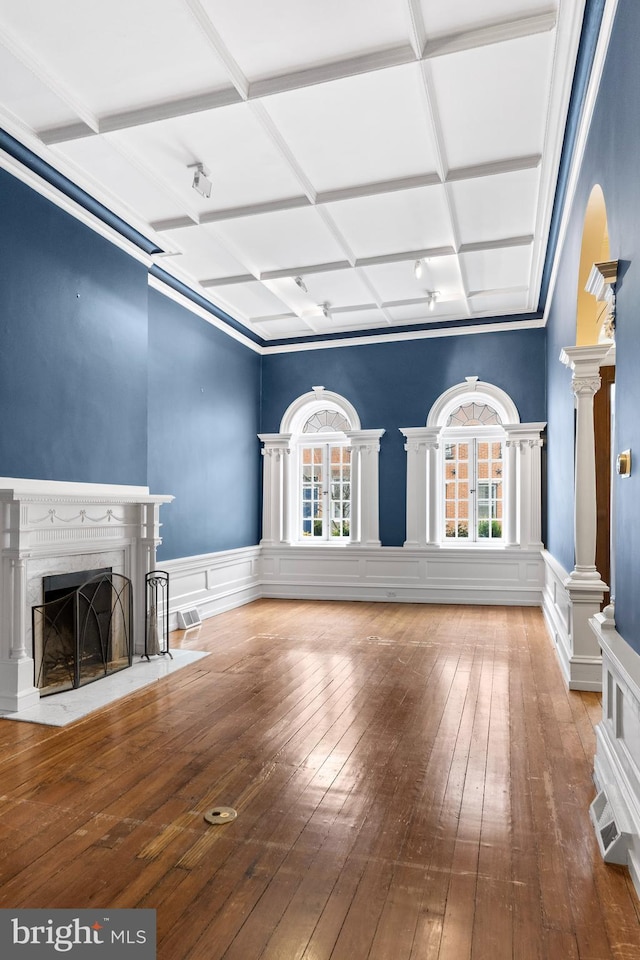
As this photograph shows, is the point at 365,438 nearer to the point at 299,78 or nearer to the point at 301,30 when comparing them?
the point at 299,78

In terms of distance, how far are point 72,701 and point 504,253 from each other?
5.54 meters

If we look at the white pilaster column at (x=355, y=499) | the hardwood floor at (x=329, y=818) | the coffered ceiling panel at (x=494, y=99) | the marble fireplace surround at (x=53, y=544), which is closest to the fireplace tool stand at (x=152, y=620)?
the marble fireplace surround at (x=53, y=544)

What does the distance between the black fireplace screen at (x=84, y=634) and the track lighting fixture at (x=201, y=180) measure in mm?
3051

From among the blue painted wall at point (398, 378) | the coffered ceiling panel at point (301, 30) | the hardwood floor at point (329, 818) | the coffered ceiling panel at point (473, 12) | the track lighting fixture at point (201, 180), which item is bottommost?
the hardwood floor at point (329, 818)

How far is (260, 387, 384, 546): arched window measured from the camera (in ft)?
29.6

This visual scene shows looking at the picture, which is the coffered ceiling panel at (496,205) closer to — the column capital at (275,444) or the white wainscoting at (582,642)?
the white wainscoting at (582,642)

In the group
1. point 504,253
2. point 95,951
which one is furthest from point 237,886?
point 504,253

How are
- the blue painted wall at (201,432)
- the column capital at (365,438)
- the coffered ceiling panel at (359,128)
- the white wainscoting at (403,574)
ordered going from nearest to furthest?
the coffered ceiling panel at (359,128)
the blue painted wall at (201,432)
the white wainscoting at (403,574)
the column capital at (365,438)

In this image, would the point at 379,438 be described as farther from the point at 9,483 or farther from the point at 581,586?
the point at 9,483

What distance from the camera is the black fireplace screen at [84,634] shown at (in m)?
4.51

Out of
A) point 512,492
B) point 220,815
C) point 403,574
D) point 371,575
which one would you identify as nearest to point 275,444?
point 371,575

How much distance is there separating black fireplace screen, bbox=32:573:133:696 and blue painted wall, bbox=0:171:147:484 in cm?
92

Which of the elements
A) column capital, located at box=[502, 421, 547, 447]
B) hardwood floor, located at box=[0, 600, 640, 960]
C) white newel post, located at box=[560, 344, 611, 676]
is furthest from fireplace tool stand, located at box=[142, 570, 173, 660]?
column capital, located at box=[502, 421, 547, 447]

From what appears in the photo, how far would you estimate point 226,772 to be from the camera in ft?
10.5
